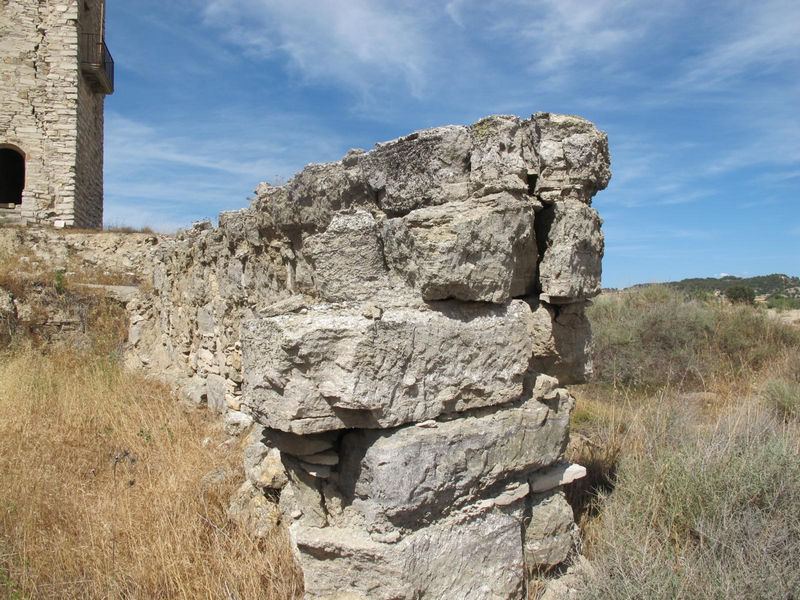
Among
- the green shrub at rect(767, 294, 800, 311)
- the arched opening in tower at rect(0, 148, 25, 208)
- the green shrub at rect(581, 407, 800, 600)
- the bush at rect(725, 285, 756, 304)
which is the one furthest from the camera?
the arched opening in tower at rect(0, 148, 25, 208)

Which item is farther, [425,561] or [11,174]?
[11,174]

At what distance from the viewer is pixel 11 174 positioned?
742 inches

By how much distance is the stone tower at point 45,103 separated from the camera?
14547 mm

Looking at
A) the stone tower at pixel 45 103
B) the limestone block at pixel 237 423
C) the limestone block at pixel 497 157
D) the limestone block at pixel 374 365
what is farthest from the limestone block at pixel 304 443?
the stone tower at pixel 45 103

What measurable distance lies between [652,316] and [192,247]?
7.48 m

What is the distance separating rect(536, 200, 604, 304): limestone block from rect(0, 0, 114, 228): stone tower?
15965 mm

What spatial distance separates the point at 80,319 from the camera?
8.84 meters

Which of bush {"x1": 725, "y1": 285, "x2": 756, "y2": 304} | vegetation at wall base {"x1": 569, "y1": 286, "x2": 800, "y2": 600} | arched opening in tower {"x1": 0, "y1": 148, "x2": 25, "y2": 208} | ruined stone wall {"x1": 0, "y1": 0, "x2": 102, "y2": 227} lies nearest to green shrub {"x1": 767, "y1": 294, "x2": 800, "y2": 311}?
bush {"x1": 725, "y1": 285, "x2": 756, "y2": 304}

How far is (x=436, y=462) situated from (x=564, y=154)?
1.58 m

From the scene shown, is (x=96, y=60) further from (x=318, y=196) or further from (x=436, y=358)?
(x=436, y=358)

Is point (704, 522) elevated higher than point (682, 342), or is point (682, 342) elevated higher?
point (682, 342)

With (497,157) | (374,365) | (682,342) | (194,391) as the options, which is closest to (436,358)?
(374,365)

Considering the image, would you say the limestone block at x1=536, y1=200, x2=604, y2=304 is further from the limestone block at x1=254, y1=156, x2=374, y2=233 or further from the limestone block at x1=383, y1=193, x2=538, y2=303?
the limestone block at x1=254, y1=156, x2=374, y2=233

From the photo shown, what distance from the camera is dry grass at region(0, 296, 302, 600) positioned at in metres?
2.63
